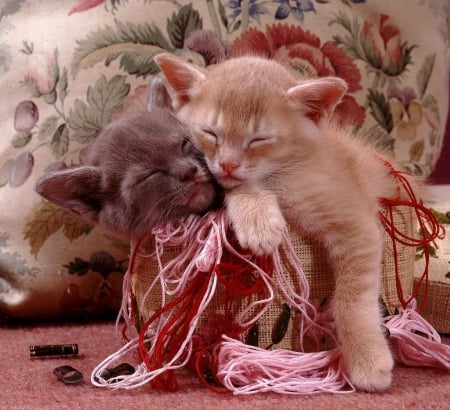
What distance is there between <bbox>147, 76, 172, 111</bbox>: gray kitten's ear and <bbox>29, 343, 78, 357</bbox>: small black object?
0.46 m

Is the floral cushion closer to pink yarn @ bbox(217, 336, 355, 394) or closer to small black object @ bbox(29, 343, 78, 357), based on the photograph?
small black object @ bbox(29, 343, 78, 357)

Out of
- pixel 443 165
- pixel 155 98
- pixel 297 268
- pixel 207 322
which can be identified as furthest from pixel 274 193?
pixel 443 165

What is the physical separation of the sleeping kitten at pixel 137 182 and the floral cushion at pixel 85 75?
0.32 m

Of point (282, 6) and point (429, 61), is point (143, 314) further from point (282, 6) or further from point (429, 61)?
point (429, 61)

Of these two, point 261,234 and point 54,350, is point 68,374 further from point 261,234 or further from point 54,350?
point 261,234

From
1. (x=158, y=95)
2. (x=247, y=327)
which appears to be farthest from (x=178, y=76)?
(x=247, y=327)

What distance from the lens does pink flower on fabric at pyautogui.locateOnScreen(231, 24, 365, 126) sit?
1302 millimetres

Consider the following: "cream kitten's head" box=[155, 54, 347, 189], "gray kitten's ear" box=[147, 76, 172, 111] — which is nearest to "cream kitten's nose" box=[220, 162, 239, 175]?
"cream kitten's head" box=[155, 54, 347, 189]

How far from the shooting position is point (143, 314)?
96 cm

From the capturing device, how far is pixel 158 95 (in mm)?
1081

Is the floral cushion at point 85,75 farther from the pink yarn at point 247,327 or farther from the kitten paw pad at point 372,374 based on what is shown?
the kitten paw pad at point 372,374

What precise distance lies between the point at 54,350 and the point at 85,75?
59 cm

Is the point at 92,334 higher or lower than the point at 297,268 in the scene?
lower

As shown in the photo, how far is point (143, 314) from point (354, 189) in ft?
1.29
